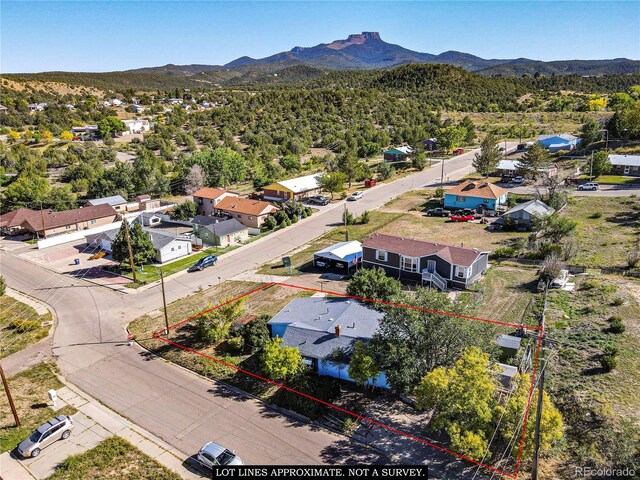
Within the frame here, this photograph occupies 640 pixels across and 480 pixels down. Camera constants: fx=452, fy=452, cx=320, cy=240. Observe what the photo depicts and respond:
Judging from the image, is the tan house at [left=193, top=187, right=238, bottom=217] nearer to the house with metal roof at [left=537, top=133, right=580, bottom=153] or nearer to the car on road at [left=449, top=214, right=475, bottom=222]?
the car on road at [left=449, top=214, right=475, bottom=222]

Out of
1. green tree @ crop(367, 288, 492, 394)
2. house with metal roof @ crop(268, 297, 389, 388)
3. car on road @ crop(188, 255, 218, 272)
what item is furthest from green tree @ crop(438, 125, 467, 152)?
green tree @ crop(367, 288, 492, 394)

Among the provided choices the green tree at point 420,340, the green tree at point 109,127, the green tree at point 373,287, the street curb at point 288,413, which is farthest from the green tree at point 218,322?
the green tree at point 109,127

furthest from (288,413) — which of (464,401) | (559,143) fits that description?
(559,143)

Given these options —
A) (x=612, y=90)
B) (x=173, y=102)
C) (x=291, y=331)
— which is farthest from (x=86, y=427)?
(x=612, y=90)

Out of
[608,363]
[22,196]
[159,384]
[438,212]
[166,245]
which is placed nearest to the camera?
[608,363]

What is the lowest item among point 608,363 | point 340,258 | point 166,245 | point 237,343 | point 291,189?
point 237,343

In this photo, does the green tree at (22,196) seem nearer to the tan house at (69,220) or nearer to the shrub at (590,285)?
the tan house at (69,220)

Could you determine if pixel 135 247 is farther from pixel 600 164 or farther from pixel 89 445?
pixel 600 164
